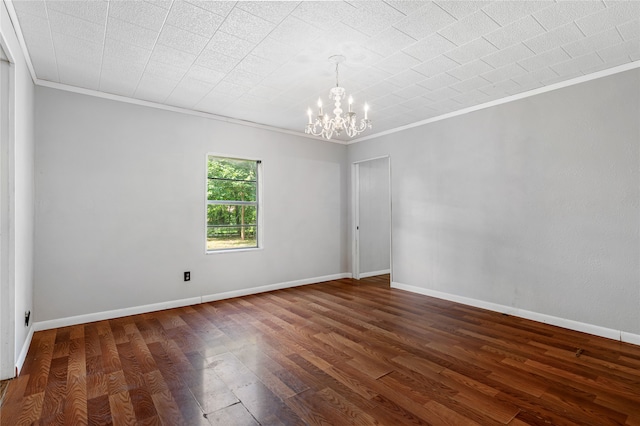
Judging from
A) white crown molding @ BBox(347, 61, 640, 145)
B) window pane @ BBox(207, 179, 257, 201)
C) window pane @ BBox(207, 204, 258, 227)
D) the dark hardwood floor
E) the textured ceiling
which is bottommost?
the dark hardwood floor

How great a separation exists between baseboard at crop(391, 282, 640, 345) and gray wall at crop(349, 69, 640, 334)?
1.9 inches

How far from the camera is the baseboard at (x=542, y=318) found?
2.96 metres

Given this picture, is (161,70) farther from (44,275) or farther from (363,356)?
(363,356)

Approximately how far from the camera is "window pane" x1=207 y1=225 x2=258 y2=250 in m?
4.55

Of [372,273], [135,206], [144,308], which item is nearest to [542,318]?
[372,273]

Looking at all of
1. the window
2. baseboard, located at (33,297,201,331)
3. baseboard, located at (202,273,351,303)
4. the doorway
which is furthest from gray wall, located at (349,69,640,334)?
baseboard, located at (33,297,201,331)

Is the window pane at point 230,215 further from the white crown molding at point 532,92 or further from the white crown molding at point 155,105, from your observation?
the white crown molding at point 532,92

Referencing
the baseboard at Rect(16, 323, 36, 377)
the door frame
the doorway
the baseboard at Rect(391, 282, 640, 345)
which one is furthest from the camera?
the doorway

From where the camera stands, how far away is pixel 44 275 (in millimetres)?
3287

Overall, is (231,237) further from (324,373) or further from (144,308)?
(324,373)

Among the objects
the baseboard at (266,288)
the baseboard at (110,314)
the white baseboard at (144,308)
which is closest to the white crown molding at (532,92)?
the baseboard at (266,288)

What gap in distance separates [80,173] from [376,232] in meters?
4.75

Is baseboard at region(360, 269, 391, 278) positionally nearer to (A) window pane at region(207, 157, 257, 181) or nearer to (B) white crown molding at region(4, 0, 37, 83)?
(A) window pane at region(207, 157, 257, 181)

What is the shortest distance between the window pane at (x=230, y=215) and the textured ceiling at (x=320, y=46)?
1.57m
